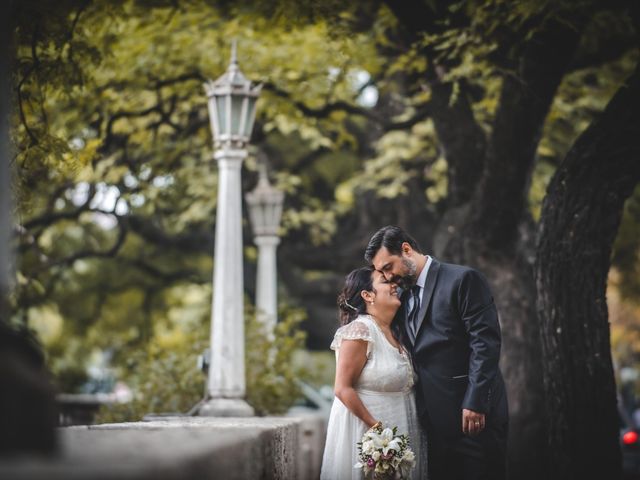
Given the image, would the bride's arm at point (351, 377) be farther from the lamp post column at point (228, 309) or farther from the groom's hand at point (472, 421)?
the lamp post column at point (228, 309)

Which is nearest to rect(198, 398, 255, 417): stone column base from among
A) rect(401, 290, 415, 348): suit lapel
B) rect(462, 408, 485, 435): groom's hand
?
rect(401, 290, 415, 348): suit lapel

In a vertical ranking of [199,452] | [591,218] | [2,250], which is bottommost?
[199,452]

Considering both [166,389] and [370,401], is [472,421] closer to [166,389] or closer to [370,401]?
[370,401]

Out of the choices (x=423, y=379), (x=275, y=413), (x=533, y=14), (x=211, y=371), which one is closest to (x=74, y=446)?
(x=423, y=379)

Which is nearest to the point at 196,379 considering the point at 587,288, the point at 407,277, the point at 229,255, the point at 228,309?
the point at 228,309

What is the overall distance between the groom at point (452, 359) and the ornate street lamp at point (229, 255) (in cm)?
321

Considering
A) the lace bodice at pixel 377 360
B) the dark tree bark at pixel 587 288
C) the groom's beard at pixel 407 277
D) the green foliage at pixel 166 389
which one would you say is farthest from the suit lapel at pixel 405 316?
the green foliage at pixel 166 389

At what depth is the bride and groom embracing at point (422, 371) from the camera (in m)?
6.71

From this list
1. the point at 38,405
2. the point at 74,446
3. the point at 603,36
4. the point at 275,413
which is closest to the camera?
the point at 38,405

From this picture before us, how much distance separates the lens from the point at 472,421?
6598 millimetres

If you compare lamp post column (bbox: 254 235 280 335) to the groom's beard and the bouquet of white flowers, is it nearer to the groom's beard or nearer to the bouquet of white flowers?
the groom's beard

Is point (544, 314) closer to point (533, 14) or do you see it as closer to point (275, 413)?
point (533, 14)

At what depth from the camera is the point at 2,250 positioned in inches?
115

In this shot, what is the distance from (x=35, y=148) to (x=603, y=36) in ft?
26.0
